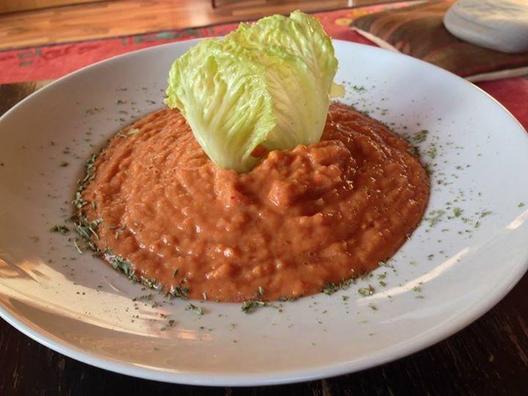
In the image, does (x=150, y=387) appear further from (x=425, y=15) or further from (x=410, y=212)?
(x=425, y=15)

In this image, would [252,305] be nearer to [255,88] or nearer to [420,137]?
[255,88]

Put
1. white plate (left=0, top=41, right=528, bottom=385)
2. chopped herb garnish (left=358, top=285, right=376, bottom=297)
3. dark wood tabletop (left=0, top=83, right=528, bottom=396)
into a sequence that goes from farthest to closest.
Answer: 1. chopped herb garnish (left=358, top=285, right=376, bottom=297)
2. dark wood tabletop (left=0, top=83, right=528, bottom=396)
3. white plate (left=0, top=41, right=528, bottom=385)

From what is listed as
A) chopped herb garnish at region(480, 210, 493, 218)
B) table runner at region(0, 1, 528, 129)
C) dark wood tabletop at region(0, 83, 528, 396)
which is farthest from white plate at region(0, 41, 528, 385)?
table runner at region(0, 1, 528, 129)

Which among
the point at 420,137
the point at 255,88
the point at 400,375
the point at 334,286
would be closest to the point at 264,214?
the point at 334,286

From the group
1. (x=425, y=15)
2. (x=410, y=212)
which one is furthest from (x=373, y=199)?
(x=425, y=15)

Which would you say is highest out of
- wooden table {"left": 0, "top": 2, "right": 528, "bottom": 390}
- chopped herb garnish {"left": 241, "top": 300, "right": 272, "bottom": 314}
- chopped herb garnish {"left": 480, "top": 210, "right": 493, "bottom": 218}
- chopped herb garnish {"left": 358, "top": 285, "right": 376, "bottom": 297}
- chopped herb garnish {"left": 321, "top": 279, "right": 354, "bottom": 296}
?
chopped herb garnish {"left": 480, "top": 210, "right": 493, "bottom": 218}

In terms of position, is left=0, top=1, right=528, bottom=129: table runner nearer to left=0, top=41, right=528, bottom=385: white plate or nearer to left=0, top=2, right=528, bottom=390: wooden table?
left=0, top=41, right=528, bottom=385: white plate
